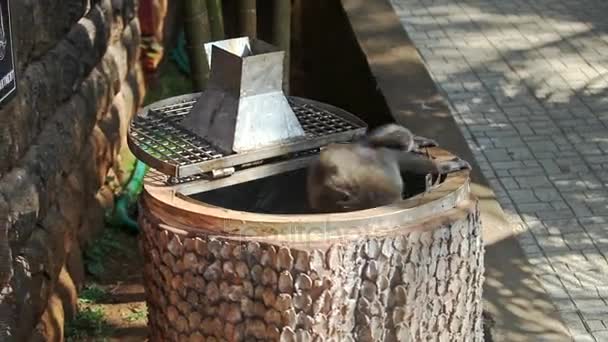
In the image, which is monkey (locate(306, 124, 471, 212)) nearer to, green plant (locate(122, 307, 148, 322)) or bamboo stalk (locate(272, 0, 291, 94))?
bamboo stalk (locate(272, 0, 291, 94))

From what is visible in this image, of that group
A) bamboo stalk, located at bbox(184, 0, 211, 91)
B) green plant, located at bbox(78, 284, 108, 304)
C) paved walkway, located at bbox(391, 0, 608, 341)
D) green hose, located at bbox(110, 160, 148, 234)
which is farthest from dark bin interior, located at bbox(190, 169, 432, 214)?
green hose, located at bbox(110, 160, 148, 234)

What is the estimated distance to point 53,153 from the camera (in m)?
3.88

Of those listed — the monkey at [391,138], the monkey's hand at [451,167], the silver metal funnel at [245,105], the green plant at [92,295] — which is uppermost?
the silver metal funnel at [245,105]

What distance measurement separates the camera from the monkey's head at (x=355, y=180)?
3.01 metres

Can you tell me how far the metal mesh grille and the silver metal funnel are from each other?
5 centimetres

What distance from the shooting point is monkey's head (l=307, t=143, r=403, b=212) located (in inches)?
119

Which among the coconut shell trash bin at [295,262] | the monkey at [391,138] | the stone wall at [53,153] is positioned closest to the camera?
the coconut shell trash bin at [295,262]

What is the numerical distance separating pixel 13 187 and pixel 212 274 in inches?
35.1

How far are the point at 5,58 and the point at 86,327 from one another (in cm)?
195

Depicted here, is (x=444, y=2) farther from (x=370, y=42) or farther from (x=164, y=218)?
(x=164, y=218)

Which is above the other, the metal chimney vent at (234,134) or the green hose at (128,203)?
the metal chimney vent at (234,134)

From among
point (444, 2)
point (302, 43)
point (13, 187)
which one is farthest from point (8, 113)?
point (444, 2)

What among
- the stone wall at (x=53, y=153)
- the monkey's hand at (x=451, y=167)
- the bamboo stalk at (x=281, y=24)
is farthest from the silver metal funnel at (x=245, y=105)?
the bamboo stalk at (x=281, y=24)

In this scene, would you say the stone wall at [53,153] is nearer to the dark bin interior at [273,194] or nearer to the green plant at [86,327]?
the green plant at [86,327]
